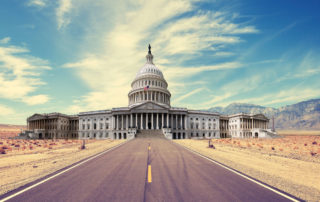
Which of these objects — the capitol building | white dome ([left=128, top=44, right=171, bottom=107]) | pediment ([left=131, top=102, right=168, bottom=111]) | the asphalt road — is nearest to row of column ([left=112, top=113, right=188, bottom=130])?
the capitol building

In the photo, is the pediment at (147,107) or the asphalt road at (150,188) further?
the pediment at (147,107)

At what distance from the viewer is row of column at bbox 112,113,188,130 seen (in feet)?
211

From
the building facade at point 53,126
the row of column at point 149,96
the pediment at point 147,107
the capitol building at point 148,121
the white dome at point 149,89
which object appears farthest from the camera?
the row of column at point 149,96

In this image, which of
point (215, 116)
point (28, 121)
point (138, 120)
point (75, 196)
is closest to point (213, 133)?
point (215, 116)

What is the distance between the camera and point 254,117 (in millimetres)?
82875

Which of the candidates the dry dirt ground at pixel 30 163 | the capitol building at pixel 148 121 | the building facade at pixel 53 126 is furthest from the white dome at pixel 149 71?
the dry dirt ground at pixel 30 163

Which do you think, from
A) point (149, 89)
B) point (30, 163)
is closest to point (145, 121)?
point (149, 89)

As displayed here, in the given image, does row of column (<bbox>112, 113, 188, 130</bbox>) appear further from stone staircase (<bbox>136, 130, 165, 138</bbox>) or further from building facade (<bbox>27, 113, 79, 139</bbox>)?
building facade (<bbox>27, 113, 79, 139</bbox>)

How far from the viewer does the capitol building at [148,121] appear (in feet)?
213

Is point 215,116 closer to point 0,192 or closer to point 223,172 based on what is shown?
point 223,172

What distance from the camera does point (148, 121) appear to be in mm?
69750

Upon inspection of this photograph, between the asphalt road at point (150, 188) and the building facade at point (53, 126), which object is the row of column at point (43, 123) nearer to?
the building facade at point (53, 126)

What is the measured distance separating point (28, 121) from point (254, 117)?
120722mm

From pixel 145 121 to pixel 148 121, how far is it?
155cm
